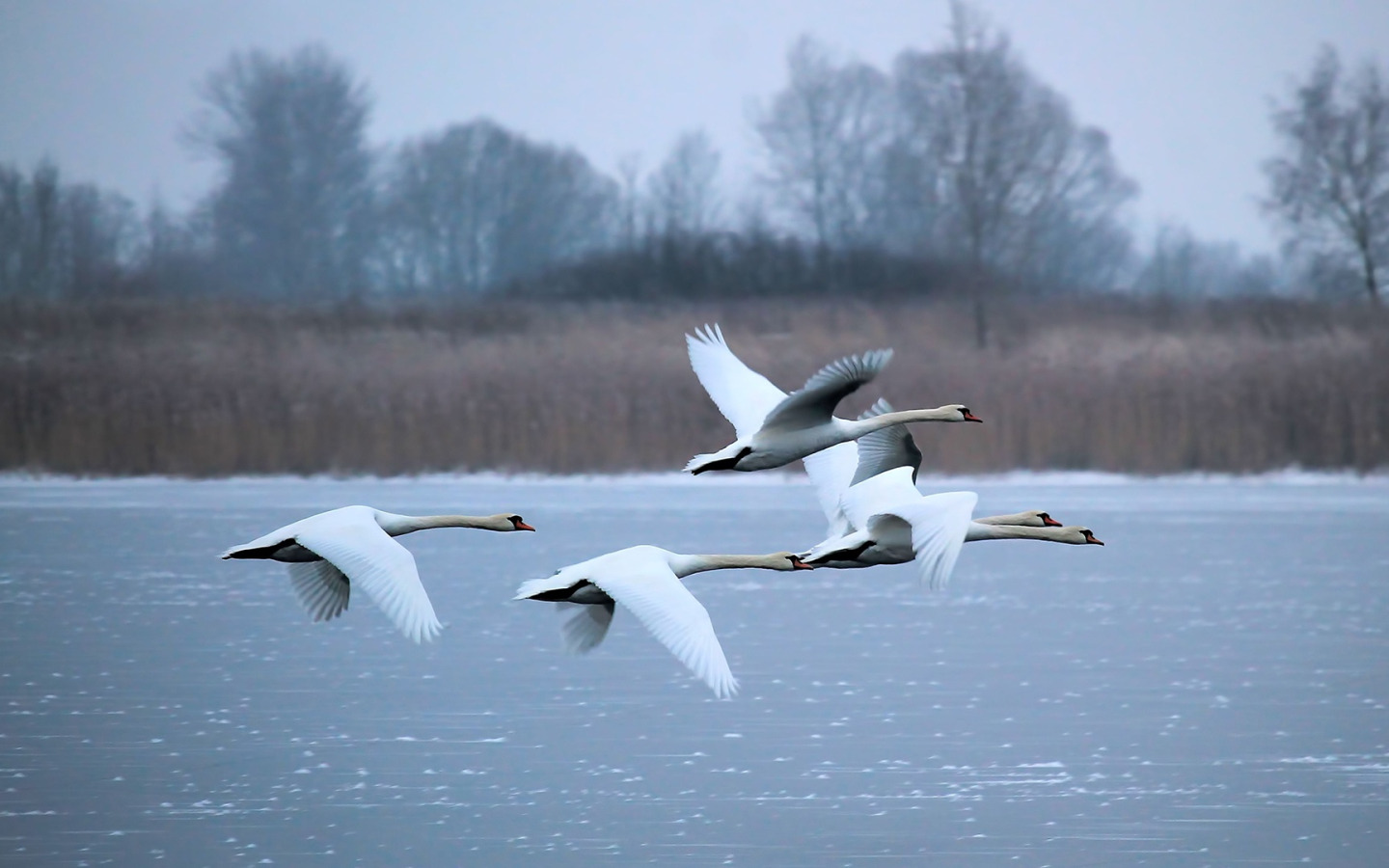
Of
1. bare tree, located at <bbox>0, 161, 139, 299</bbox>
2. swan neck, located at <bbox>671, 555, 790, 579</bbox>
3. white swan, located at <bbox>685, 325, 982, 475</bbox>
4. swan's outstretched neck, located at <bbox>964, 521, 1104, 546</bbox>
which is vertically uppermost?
bare tree, located at <bbox>0, 161, 139, 299</bbox>

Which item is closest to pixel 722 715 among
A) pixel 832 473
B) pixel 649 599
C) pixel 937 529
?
pixel 832 473

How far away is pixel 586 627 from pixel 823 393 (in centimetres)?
129

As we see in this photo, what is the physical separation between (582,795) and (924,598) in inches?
210

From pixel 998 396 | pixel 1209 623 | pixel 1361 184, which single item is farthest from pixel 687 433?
pixel 1361 184

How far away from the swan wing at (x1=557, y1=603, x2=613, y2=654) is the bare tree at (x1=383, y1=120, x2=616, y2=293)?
22.0 meters

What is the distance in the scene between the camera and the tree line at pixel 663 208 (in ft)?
77.7

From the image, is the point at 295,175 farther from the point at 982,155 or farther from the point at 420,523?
the point at 420,523

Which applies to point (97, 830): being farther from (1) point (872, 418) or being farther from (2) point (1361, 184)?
(2) point (1361, 184)

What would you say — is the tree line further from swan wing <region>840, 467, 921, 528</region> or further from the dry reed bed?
swan wing <region>840, 467, 921, 528</region>

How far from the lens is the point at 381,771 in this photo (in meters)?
7.44

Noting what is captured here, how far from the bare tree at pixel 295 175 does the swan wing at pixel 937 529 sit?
763 inches

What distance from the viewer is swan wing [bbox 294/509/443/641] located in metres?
5.12

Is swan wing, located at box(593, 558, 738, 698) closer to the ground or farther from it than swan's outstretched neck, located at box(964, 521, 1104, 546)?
closer to the ground

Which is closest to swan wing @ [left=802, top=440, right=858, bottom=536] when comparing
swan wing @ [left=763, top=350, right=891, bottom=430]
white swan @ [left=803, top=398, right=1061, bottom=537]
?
white swan @ [left=803, top=398, right=1061, bottom=537]
